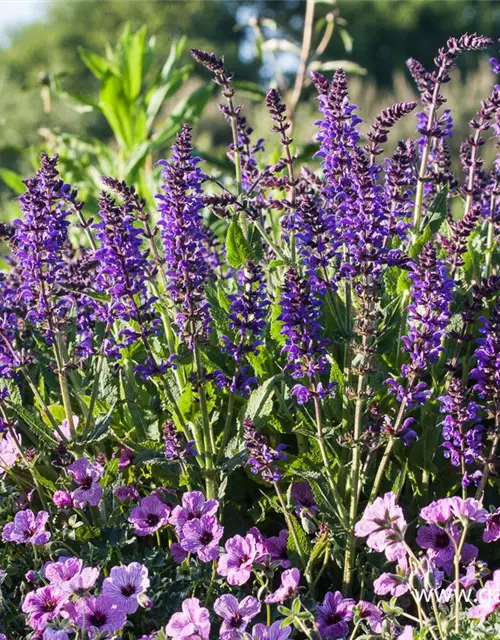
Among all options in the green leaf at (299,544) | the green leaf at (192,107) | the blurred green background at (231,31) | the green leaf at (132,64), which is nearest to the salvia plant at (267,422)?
the green leaf at (299,544)

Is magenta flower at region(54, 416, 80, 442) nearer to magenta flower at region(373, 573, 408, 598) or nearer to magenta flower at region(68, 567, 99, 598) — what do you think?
magenta flower at region(68, 567, 99, 598)

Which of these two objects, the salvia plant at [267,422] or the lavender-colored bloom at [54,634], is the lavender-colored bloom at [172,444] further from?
the lavender-colored bloom at [54,634]

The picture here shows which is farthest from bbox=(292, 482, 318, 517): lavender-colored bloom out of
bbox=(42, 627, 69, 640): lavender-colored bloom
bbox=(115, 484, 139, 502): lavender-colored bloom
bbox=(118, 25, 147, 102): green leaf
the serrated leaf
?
bbox=(118, 25, 147, 102): green leaf

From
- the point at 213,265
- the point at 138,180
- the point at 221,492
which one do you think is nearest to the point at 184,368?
the point at 221,492

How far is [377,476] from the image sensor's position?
2363 millimetres

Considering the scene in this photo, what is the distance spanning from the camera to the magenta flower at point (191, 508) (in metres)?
2.30

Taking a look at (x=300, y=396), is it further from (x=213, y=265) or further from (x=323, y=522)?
(x=213, y=265)

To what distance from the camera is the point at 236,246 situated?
258cm

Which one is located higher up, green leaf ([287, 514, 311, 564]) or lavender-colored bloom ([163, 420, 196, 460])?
lavender-colored bloom ([163, 420, 196, 460])

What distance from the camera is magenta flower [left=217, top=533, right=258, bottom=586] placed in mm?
2182

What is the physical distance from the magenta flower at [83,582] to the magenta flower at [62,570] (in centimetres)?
9

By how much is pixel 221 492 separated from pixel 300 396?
1.24 ft

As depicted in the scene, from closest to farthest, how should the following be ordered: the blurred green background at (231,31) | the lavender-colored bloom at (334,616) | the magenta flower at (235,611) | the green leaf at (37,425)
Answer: the magenta flower at (235,611) < the lavender-colored bloom at (334,616) < the green leaf at (37,425) < the blurred green background at (231,31)

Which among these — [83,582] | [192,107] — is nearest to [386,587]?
[83,582]
